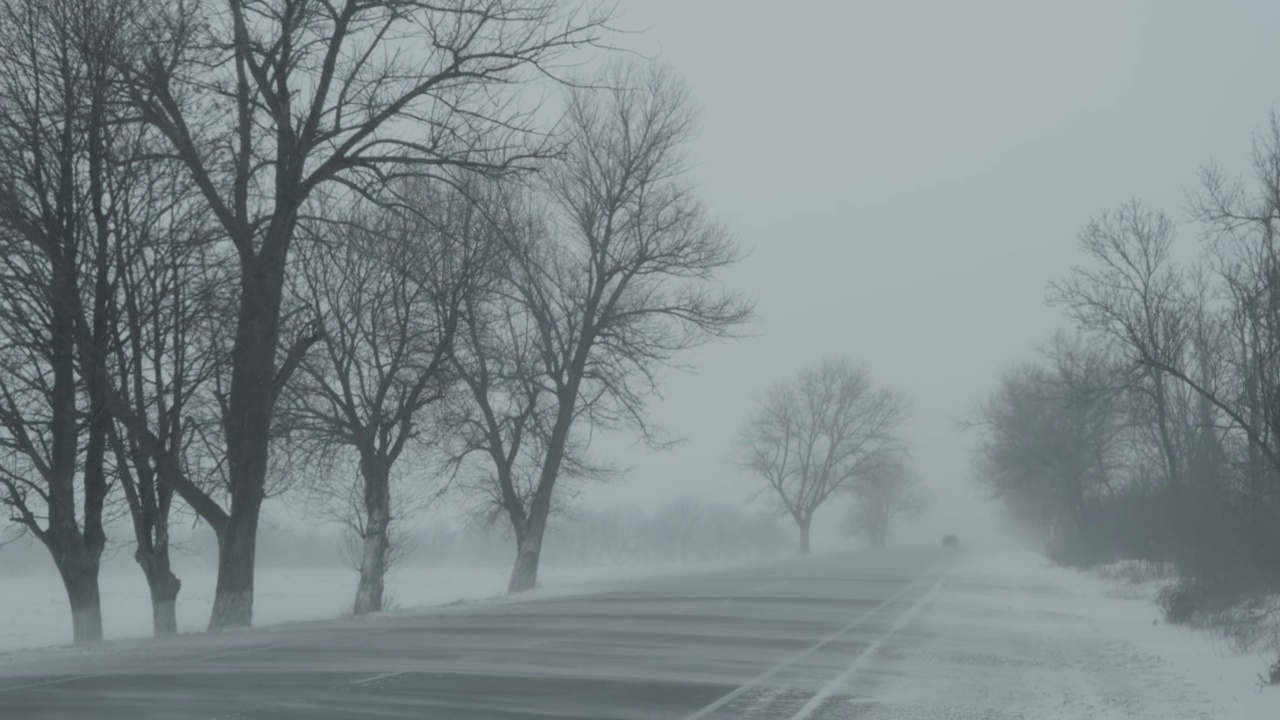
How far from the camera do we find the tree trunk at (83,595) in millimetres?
17688

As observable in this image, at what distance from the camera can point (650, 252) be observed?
32531 millimetres

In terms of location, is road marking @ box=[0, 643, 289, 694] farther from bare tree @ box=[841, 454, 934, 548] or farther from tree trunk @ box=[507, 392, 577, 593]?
bare tree @ box=[841, 454, 934, 548]

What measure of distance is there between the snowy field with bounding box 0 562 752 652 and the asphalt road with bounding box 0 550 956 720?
21.2 ft

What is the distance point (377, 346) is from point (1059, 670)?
16.3 meters

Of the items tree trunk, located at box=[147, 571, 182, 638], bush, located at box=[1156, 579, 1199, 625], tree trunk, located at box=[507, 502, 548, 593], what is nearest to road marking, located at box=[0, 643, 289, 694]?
tree trunk, located at box=[147, 571, 182, 638]

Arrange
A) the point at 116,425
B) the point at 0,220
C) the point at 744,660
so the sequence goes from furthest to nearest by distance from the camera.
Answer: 1. the point at 116,425
2. the point at 0,220
3. the point at 744,660

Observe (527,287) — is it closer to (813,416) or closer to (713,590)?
(713,590)

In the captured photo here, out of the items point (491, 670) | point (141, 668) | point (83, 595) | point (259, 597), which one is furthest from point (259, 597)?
point (491, 670)

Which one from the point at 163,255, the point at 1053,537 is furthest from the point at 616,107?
the point at 1053,537

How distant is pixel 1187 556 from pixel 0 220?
25319 millimetres

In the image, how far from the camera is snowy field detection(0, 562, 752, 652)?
30.1m

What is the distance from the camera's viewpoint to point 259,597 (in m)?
46.0

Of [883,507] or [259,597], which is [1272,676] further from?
[883,507]

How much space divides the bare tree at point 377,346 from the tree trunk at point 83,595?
704 cm
